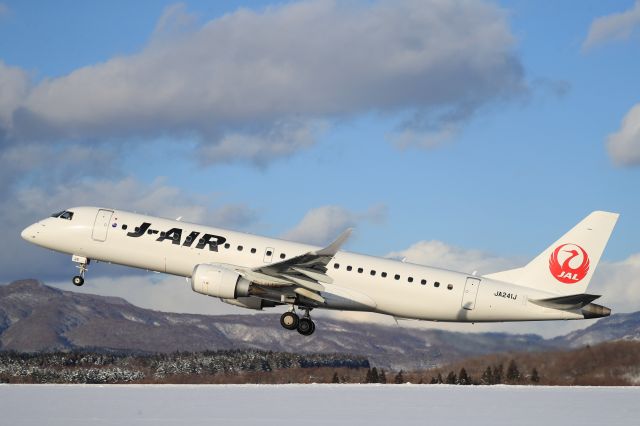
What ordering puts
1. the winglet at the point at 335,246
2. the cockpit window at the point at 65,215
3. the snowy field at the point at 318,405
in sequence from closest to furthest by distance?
1. the snowy field at the point at 318,405
2. the winglet at the point at 335,246
3. the cockpit window at the point at 65,215

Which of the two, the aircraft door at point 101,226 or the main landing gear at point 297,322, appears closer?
the main landing gear at point 297,322

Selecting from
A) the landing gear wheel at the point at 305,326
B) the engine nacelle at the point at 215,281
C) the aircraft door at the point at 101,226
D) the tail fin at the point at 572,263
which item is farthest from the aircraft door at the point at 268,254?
the tail fin at the point at 572,263

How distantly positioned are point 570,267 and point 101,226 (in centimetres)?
2261

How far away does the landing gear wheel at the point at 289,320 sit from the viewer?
157 ft

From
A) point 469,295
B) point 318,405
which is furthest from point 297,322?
point 318,405

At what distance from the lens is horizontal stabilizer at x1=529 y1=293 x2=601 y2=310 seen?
44250 millimetres

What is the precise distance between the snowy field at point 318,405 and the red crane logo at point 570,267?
5.33 meters

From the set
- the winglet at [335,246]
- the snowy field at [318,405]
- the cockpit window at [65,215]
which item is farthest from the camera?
the cockpit window at [65,215]

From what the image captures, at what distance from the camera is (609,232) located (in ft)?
159

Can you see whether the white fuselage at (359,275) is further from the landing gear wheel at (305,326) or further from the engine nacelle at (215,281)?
the engine nacelle at (215,281)


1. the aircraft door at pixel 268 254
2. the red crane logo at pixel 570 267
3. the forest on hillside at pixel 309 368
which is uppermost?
the red crane logo at pixel 570 267

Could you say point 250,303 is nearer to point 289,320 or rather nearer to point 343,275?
point 289,320

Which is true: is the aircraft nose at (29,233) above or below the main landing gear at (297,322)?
above

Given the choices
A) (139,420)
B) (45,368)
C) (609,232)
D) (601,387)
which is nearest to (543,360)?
(601,387)
